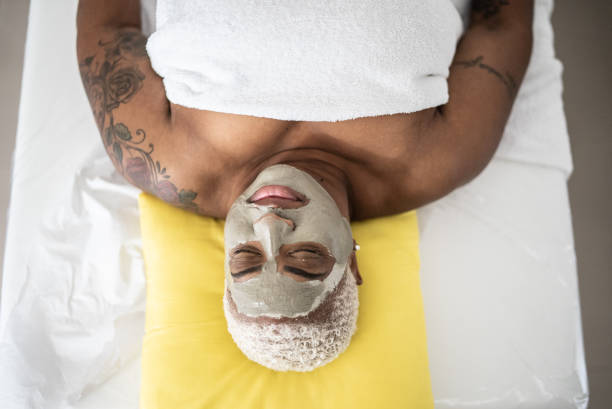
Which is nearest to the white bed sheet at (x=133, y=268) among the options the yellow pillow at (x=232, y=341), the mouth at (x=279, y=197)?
the yellow pillow at (x=232, y=341)

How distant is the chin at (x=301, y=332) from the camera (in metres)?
0.87

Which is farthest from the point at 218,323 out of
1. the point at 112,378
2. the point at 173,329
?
the point at 112,378

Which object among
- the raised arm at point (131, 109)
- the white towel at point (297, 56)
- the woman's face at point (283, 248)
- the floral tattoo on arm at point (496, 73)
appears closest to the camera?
the woman's face at point (283, 248)

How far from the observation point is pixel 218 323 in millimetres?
1108

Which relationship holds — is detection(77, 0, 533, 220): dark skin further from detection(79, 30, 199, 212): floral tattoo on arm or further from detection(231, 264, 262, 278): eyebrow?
detection(231, 264, 262, 278): eyebrow

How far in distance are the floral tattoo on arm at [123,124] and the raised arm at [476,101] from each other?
60cm

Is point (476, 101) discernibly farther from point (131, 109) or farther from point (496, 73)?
point (131, 109)

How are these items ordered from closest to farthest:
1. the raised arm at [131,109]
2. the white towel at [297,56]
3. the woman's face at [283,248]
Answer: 1. the woman's face at [283,248]
2. the white towel at [297,56]
3. the raised arm at [131,109]

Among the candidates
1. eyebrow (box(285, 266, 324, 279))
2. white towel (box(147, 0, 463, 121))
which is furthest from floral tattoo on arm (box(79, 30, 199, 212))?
eyebrow (box(285, 266, 324, 279))

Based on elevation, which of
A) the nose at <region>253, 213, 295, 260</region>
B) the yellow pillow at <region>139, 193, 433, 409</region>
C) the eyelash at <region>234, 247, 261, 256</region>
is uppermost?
the nose at <region>253, 213, 295, 260</region>

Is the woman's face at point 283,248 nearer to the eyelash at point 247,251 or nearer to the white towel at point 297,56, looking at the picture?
the eyelash at point 247,251

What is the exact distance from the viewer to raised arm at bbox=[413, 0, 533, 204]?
116 centimetres

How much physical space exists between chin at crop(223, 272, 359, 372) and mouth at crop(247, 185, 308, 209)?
18cm

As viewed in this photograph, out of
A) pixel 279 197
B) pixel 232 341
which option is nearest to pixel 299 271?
pixel 279 197
